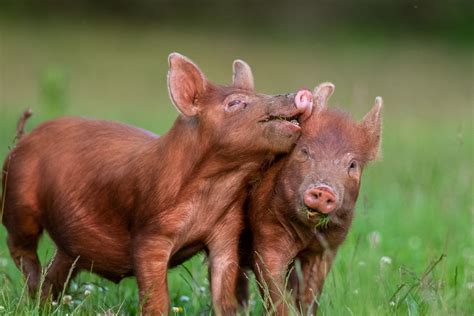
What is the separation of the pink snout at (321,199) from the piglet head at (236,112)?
0.39 meters

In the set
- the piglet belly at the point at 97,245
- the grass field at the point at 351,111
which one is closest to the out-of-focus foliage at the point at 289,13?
the grass field at the point at 351,111

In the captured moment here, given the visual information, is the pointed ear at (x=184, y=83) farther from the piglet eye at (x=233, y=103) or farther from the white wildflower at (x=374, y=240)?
the white wildflower at (x=374, y=240)

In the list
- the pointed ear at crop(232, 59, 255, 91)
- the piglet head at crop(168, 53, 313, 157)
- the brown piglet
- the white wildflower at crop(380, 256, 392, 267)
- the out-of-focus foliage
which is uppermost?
the pointed ear at crop(232, 59, 255, 91)

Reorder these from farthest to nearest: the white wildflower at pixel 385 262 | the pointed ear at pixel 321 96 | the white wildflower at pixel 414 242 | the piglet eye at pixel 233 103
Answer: the white wildflower at pixel 414 242 → the white wildflower at pixel 385 262 → the pointed ear at pixel 321 96 → the piglet eye at pixel 233 103

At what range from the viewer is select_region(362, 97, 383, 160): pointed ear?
21.6ft

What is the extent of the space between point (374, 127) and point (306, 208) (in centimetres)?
86

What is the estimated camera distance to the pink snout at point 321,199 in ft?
19.3

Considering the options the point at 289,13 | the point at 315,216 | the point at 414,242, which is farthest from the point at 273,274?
the point at 289,13

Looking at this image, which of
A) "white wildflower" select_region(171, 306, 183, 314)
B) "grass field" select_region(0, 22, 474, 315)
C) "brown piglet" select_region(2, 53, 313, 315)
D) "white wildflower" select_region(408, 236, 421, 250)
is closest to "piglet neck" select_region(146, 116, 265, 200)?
"brown piglet" select_region(2, 53, 313, 315)

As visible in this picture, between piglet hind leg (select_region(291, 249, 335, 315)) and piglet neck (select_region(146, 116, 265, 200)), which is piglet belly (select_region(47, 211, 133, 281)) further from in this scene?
piglet hind leg (select_region(291, 249, 335, 315))

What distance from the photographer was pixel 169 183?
247 inches

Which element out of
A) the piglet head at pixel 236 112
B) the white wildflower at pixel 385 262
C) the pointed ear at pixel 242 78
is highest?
the pointed ear at pixel 242 78

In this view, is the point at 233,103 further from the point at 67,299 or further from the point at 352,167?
the point at 67,299

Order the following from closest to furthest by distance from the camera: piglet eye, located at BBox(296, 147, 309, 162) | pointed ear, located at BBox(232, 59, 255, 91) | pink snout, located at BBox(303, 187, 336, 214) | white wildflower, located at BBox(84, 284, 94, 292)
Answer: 1. pink snout, located at BBox(303, 187, 336, 214)
2. piglet eye, located at BBox(296, 147, 309, 162)
3. pointed ear, located at BBox(232, 59, 255, 91)
4. white wildflower, located at BBox(84, 284, 94, 292)
